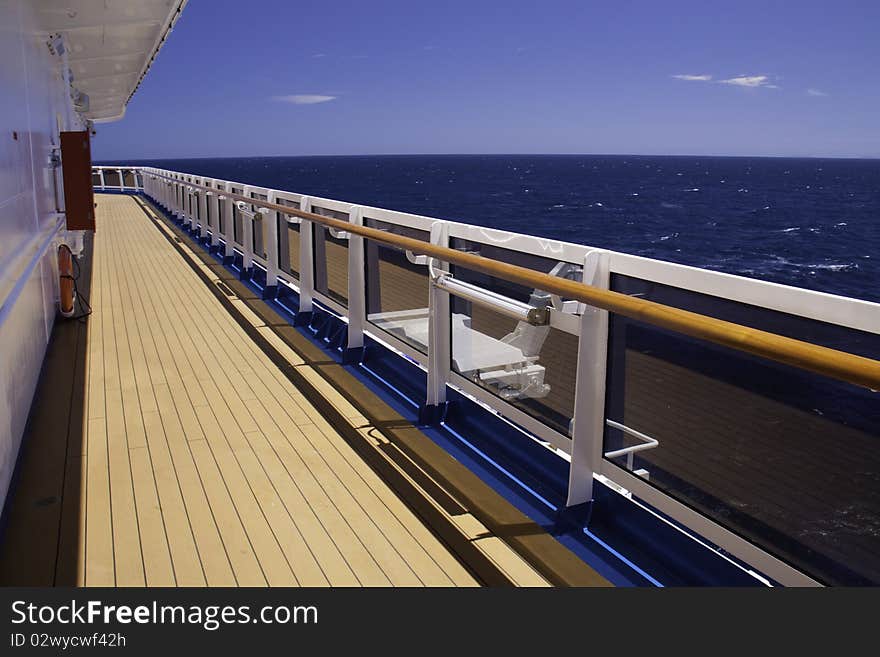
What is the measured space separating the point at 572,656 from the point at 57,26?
22.0ft

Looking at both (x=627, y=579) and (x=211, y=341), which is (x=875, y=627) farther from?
(x=211, y=341)

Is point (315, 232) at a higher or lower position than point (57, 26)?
lower

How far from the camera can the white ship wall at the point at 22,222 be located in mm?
2719

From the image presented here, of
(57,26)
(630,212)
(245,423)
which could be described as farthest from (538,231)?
(245,423)

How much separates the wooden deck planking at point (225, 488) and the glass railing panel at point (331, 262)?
1.81 feet

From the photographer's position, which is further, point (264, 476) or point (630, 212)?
point (630, 212)

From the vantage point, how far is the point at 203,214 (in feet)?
29.0

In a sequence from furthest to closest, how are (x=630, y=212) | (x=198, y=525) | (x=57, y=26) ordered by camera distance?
(x=630, y=212) → (x=57, y=26) → (x=198, y=525)

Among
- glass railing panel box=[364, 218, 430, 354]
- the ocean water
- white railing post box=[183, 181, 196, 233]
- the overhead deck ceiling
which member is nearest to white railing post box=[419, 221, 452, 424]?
glass railing panel box=[364, 218, 430, 354]

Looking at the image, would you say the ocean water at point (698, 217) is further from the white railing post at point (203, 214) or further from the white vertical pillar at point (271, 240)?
the white vertical pillar at point (271, 240)

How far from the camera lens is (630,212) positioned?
182 feet

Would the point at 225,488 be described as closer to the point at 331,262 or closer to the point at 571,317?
the point at 571,317

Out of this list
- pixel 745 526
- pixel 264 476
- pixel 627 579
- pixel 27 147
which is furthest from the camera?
pixel 27 147

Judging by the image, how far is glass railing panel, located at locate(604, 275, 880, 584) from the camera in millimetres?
1409
